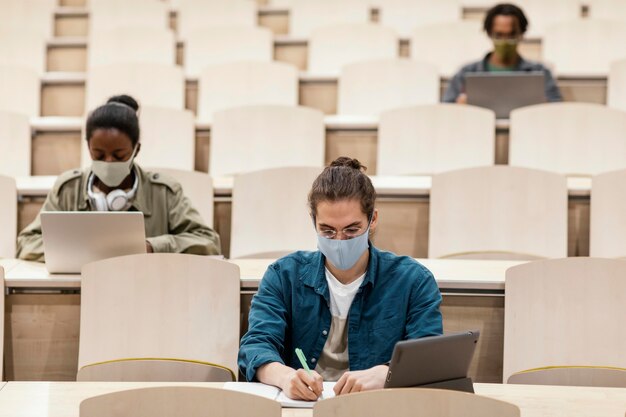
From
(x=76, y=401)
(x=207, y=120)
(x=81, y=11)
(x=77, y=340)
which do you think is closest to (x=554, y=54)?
(x=207, y=120)

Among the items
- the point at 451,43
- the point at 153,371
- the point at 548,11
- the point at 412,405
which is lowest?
the point at 153,371

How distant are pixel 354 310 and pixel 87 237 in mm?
793

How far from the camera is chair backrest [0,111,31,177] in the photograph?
3.71m

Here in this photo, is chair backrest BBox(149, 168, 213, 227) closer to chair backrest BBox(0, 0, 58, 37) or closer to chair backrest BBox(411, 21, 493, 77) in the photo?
chair backrest BBox(411, 21, 493, 77)

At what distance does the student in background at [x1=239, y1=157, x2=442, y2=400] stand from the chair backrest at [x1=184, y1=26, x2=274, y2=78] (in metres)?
2.71

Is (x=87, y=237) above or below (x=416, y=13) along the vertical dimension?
below

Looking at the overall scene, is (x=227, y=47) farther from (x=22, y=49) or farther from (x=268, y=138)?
(x=268, y=138)

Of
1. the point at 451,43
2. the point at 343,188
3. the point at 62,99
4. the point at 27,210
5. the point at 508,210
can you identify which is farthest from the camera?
the point at 451,43

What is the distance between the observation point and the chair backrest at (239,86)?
4.19 m

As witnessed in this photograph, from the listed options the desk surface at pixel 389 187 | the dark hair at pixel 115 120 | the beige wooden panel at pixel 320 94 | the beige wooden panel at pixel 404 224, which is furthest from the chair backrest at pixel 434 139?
the dark hair at pixel 115 120

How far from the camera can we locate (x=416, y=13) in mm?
5078

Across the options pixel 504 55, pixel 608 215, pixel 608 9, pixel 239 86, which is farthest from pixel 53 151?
pixel 608 9

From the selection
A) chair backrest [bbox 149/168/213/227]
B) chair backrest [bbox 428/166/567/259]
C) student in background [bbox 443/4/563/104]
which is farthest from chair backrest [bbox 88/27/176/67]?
chair backrest [bbox 428/166/567/259]

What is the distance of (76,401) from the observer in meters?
1.80
